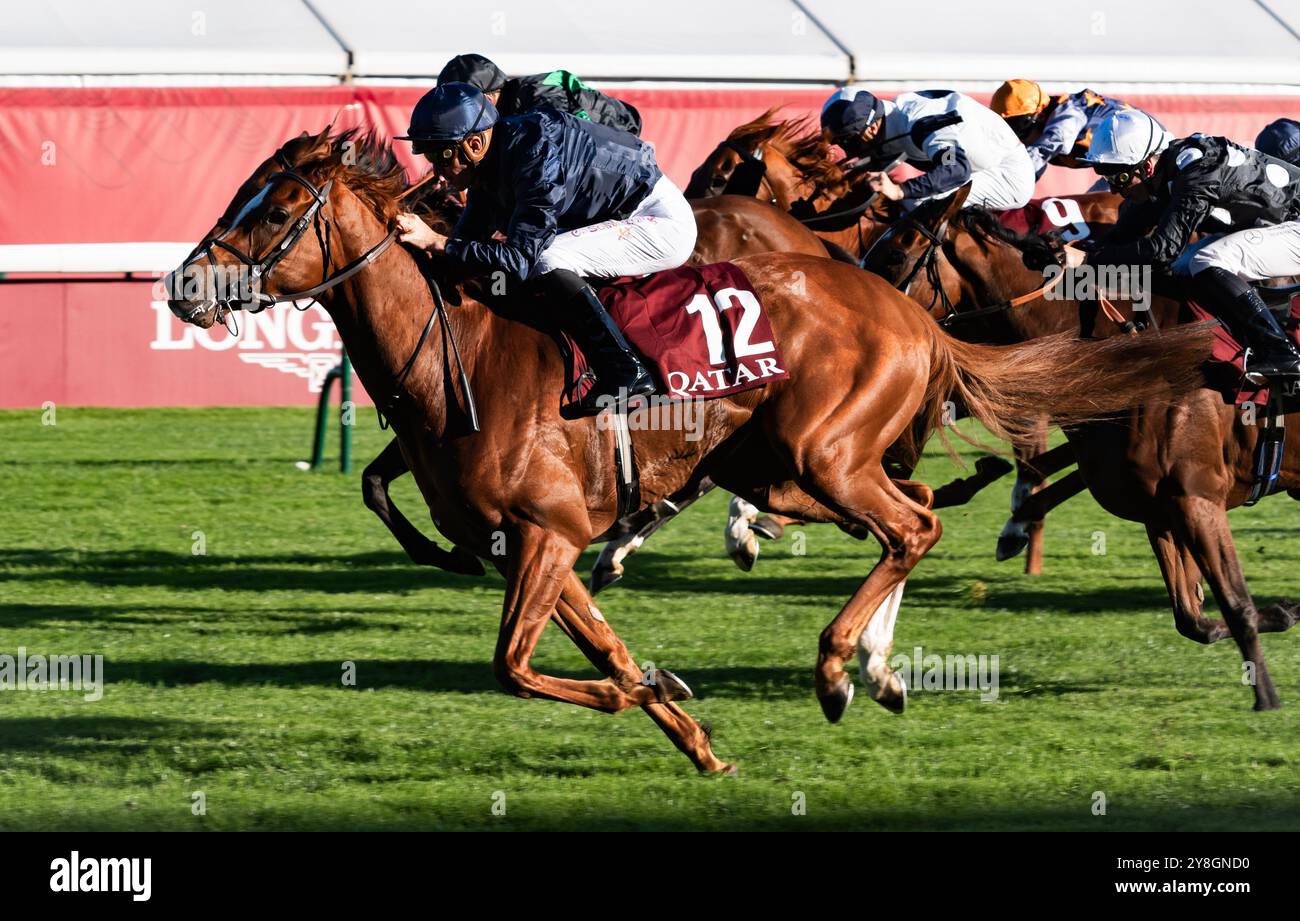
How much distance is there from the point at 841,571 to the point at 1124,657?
7.01ft

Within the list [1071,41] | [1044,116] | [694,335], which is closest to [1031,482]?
[1044,116]

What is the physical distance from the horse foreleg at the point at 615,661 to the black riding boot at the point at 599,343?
19.9 inches

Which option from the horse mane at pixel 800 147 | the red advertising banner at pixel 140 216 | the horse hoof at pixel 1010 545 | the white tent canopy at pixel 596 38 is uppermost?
the horse mane at pixel 800 147

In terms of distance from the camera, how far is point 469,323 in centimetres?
503

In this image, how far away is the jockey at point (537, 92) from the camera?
6.14 meters

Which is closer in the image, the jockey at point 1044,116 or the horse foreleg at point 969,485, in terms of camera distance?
the horse foreleg at point 969,485

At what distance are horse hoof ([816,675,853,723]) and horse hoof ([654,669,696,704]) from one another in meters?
0.41

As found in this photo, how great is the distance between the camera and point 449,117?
4.83 metres

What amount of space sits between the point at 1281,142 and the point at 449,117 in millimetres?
3569

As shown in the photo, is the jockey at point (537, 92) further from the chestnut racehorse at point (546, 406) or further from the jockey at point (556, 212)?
the chestnut racehorse at point (546, 406)

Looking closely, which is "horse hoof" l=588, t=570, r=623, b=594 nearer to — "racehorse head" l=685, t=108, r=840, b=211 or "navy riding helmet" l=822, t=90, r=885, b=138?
"racehorse head" l=685, t=108, r=840, b=211

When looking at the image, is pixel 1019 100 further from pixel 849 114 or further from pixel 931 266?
pixel 931 266

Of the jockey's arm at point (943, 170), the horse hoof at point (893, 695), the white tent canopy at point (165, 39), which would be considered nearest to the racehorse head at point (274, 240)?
the horse hoof at point (893, 695)
